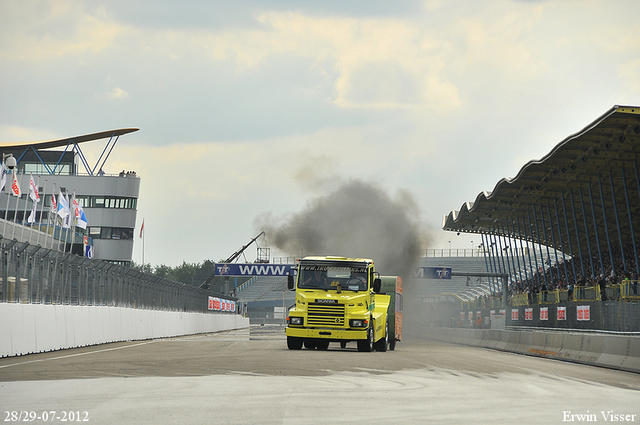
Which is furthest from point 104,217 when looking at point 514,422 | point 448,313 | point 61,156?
point 514,422

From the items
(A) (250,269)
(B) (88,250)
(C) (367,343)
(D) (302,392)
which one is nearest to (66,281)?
(C) (367,343)

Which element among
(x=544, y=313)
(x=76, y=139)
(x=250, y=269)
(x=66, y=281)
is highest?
(x=76, y=139)

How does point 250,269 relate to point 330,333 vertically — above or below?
above

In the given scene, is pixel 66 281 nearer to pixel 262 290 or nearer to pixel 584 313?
pixel 584 313

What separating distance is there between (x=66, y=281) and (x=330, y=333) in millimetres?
7696

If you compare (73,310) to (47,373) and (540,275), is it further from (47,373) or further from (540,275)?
(540,275)

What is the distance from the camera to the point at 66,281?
81.3ft

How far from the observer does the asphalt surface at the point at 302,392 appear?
9.04 meters

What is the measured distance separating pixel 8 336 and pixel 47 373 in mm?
5456

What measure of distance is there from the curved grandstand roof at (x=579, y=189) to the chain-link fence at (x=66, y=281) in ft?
61.5

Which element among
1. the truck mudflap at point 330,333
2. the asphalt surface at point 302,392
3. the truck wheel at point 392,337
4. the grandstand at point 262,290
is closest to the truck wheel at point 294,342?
the truck mudflap at point 330,333

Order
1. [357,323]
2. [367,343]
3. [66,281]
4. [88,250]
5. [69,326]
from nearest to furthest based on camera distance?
1. [69,326]
2. [357,323]
3. [367,343]
4. [66,281]
5. [88,250]

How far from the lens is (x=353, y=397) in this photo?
11.0 metres

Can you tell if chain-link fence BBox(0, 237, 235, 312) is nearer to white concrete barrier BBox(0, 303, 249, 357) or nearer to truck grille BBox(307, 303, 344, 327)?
white concrete barrier BBox(0, 303, 249, 357)
